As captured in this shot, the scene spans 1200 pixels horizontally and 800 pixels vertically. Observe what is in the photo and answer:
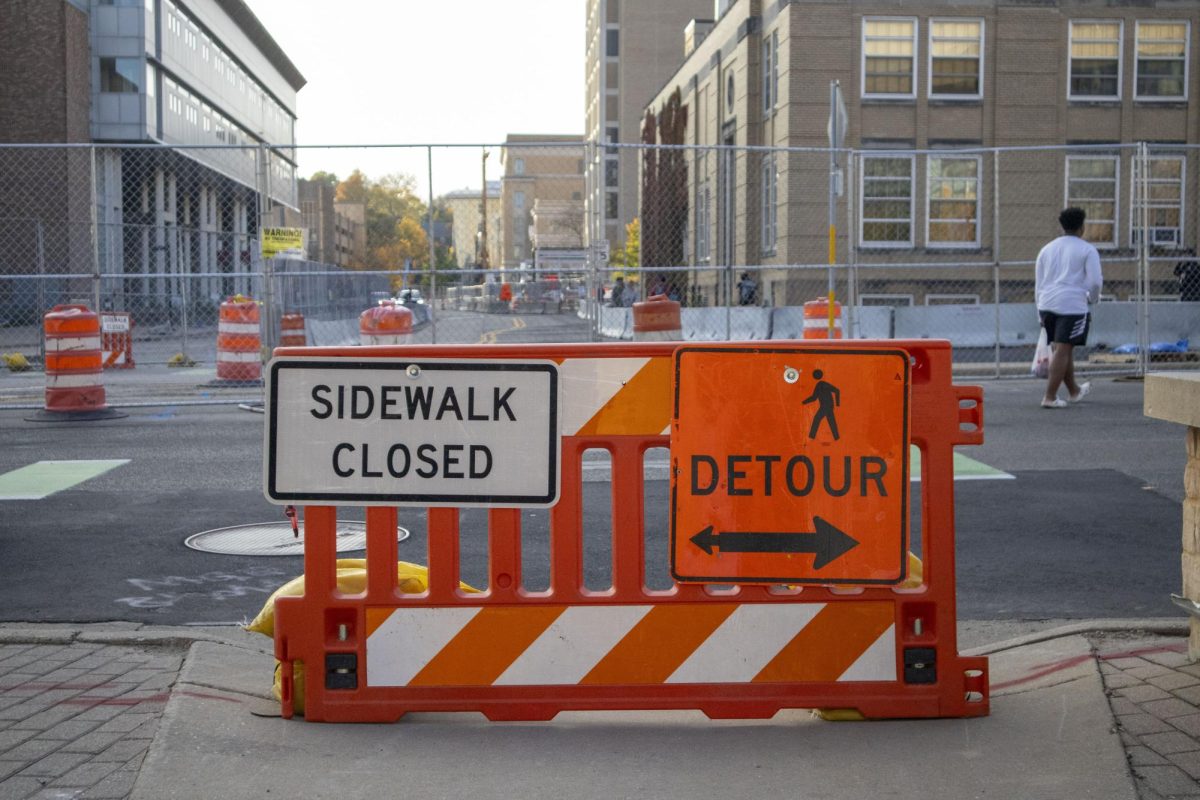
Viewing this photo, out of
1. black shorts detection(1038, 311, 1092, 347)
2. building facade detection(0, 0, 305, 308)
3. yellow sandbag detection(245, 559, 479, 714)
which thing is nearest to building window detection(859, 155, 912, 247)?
building facade detection(0, 0, 305, 308)

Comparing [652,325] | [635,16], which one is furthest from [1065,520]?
[635,16]

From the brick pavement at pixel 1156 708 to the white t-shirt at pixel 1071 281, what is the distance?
892cm

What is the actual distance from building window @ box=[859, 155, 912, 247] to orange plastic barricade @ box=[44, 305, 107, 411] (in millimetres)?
20837

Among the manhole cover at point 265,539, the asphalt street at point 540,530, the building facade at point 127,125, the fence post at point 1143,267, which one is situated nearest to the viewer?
the asphalt street at point 540,530

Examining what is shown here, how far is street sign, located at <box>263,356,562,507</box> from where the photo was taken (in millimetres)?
4297

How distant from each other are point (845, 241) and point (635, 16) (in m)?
62.4

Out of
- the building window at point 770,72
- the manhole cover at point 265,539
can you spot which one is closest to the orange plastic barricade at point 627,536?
the manhole cover at point 265,539

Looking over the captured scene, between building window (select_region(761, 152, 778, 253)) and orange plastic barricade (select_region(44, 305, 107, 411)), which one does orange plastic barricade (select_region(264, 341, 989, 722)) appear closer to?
orange plastic barricade (select_region(44, 305, 107, 411))

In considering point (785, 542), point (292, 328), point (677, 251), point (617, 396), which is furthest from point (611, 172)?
point (785, 542)

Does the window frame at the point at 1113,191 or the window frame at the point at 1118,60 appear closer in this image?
the window frame at the point at 1113,191

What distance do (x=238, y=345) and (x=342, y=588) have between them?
1585cm

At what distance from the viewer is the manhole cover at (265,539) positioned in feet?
23.6

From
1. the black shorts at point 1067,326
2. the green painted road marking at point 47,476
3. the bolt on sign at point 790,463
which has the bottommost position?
the green painted road marking at point 47,476

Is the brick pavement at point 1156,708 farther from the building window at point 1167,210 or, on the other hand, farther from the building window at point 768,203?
the building window at point 768,203
